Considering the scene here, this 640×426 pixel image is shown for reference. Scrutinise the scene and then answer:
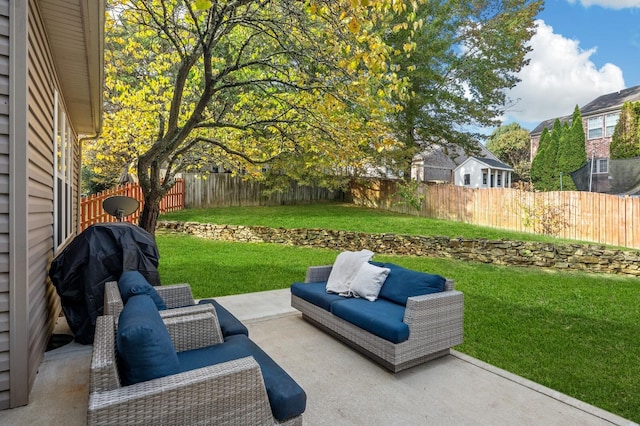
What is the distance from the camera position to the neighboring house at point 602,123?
19016 millimetres

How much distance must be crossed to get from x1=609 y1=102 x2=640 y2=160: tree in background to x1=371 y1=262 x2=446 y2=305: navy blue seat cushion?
2006 cm

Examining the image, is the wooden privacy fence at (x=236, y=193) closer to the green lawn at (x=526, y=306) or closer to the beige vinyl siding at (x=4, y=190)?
the green lawn at (x=526, y=306)

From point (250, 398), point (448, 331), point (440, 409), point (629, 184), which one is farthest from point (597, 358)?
point (629, 184)

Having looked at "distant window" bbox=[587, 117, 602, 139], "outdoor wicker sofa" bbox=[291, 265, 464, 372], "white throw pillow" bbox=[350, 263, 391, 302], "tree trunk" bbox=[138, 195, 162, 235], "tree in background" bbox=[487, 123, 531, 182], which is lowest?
"outdoor wicker sofa" bbox=[291, 265, 464, 372]

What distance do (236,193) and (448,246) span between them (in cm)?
1065

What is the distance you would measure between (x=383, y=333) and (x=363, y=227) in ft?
25.7

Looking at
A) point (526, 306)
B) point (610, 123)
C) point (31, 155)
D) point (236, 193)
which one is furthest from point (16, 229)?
point (610, 123)

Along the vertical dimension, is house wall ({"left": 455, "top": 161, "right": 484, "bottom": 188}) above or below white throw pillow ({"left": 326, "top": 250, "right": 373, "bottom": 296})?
above

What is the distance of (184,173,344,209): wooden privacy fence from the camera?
608 inches

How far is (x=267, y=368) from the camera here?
6.98 feet

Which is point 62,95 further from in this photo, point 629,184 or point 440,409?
point 629,184

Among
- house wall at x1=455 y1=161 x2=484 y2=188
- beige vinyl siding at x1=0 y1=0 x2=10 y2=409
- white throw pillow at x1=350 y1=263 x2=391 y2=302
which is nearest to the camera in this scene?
beige vinyl siding at x1=0 y1=0 x2=10 y2=409

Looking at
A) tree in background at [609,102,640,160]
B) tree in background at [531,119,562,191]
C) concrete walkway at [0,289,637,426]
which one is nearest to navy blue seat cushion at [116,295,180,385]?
concrete walkway at [0,289,637,426]

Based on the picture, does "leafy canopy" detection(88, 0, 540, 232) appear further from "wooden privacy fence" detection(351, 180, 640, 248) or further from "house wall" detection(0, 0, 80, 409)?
"wooden privacy fence" detection(351, 180, 640, 248)
